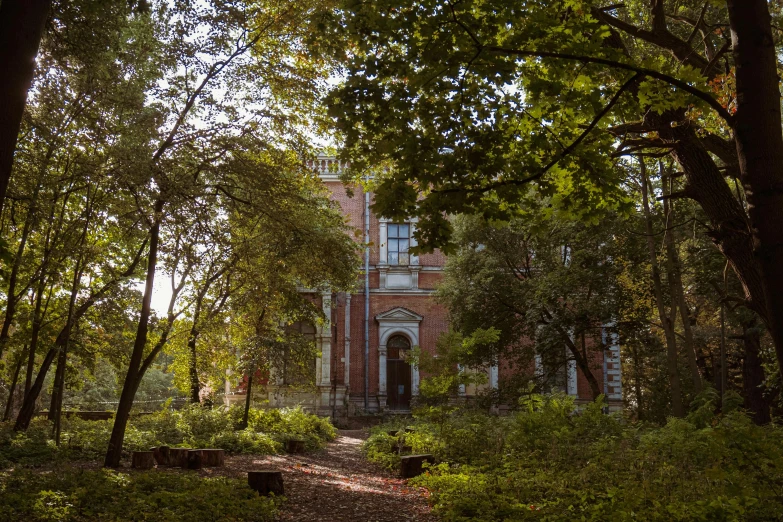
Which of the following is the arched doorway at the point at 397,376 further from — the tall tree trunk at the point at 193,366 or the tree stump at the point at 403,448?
the tree stump at the point at 403,448

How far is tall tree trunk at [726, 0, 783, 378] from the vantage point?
4320 millimetres

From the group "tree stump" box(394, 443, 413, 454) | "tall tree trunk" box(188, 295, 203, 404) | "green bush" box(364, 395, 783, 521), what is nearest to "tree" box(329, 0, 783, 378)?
"green bush" box(364, 395, 783, 521)

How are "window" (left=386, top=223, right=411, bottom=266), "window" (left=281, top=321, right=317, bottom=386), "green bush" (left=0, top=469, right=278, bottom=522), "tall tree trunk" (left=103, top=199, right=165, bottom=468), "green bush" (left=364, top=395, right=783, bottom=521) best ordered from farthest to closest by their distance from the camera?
1. "window" (left=386, top=223, right=411, bottom=266)
2. "window" (left=281, top=321, right=317, bottom=386)
3. "tall tree trunk" (left=103, top=199, right=165, bottom=468)
4. "green bush" (left=0, top=469, right=278, bottom=522)
5. "green bush" (left=364, top=395, right=783, bottom=521)

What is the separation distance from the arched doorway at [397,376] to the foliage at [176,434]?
8.03 m

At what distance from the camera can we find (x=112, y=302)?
1392cm

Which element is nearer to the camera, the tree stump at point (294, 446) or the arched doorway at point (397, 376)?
the tree stump at point (294, 446)

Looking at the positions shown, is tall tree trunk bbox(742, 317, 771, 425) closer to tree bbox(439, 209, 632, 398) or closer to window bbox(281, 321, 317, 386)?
tree bbox(439, 209, 632, 398)

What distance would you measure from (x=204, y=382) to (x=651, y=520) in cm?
1541

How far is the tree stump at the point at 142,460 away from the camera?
10.7 metres

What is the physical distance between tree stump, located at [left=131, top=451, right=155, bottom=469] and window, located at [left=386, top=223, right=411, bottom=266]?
19.6 metres

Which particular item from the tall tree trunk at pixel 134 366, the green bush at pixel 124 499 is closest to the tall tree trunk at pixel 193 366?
the tall tree trunk at pixel 134 366

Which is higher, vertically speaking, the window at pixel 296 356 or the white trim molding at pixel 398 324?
the white trim molding at pixel 398 324

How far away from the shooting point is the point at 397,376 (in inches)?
1134

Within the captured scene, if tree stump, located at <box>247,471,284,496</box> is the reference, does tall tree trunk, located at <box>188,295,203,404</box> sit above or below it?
above
